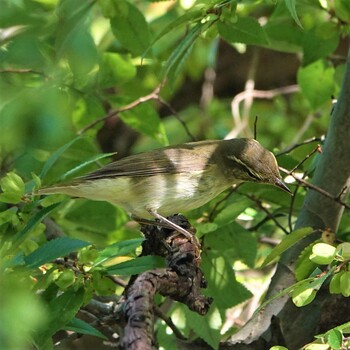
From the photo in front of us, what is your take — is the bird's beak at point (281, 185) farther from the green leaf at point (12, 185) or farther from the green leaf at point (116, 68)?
the green leaf at point (12, 185)

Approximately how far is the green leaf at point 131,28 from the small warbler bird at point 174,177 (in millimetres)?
494

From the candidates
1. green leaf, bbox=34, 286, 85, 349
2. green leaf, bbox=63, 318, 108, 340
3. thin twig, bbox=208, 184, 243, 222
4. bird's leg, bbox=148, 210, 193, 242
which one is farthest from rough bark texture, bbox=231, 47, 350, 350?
green leaf, bbox=34, 286, 85, 349

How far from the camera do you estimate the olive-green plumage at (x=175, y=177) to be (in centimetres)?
330

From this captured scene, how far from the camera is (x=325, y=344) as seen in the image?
204cm

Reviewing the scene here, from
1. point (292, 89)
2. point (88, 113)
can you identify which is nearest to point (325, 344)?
point (88, 113)

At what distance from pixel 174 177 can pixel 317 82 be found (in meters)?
0.90

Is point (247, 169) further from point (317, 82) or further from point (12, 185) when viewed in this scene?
point (12, 185)

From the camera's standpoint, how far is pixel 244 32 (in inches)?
116

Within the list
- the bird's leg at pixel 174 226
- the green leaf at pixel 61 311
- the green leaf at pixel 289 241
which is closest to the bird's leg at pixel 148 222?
the bird's leg at pixel 174 226

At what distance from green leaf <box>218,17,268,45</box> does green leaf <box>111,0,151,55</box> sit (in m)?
0.47

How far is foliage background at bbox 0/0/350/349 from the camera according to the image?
1164 mm

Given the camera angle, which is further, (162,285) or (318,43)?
(318,43)

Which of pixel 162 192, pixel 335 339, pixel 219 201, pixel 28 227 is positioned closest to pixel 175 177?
pixel 162 192

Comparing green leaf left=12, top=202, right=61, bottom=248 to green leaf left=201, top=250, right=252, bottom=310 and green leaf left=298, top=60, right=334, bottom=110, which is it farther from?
green leaf left=298, top=60, right=334, bottom=110
